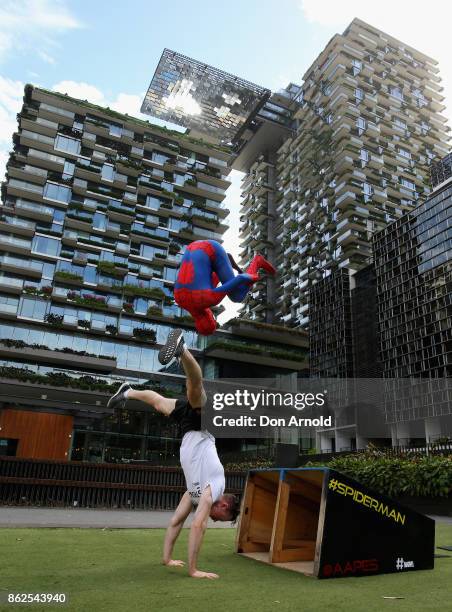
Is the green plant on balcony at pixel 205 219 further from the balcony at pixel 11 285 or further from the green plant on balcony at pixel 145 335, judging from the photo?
the balcony at pixel 11 285

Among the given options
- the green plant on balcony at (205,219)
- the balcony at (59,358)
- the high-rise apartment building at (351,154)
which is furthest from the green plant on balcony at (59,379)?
the high-rise apartment building at (351,154)

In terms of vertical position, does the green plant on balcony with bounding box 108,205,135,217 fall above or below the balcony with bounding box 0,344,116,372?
above

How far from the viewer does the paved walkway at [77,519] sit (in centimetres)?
767

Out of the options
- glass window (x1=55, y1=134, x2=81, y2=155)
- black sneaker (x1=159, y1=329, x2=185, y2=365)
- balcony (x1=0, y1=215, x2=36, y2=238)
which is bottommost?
black sneaker (x1=159, y1=329, x2=185, y2=365)

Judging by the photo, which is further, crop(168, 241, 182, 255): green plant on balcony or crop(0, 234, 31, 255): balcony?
crop(168, 241, 182, 255): green plant on balcony

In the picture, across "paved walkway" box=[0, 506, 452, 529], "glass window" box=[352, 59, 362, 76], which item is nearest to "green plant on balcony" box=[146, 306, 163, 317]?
"paved walkway" box=[0, 506, 452, 529]

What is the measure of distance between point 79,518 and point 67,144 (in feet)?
156

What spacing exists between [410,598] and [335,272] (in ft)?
A: 191

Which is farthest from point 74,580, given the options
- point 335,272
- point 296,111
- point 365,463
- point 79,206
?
point 296,111

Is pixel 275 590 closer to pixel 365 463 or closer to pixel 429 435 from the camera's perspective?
pixel 365 463

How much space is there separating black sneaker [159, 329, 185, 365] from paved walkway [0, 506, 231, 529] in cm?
506

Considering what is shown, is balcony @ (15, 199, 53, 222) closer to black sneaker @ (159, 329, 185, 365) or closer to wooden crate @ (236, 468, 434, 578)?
wooden crate @ (236, 468, 434, 578)

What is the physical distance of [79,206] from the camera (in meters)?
47.0

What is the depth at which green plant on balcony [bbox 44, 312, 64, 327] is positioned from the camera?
136 ft
